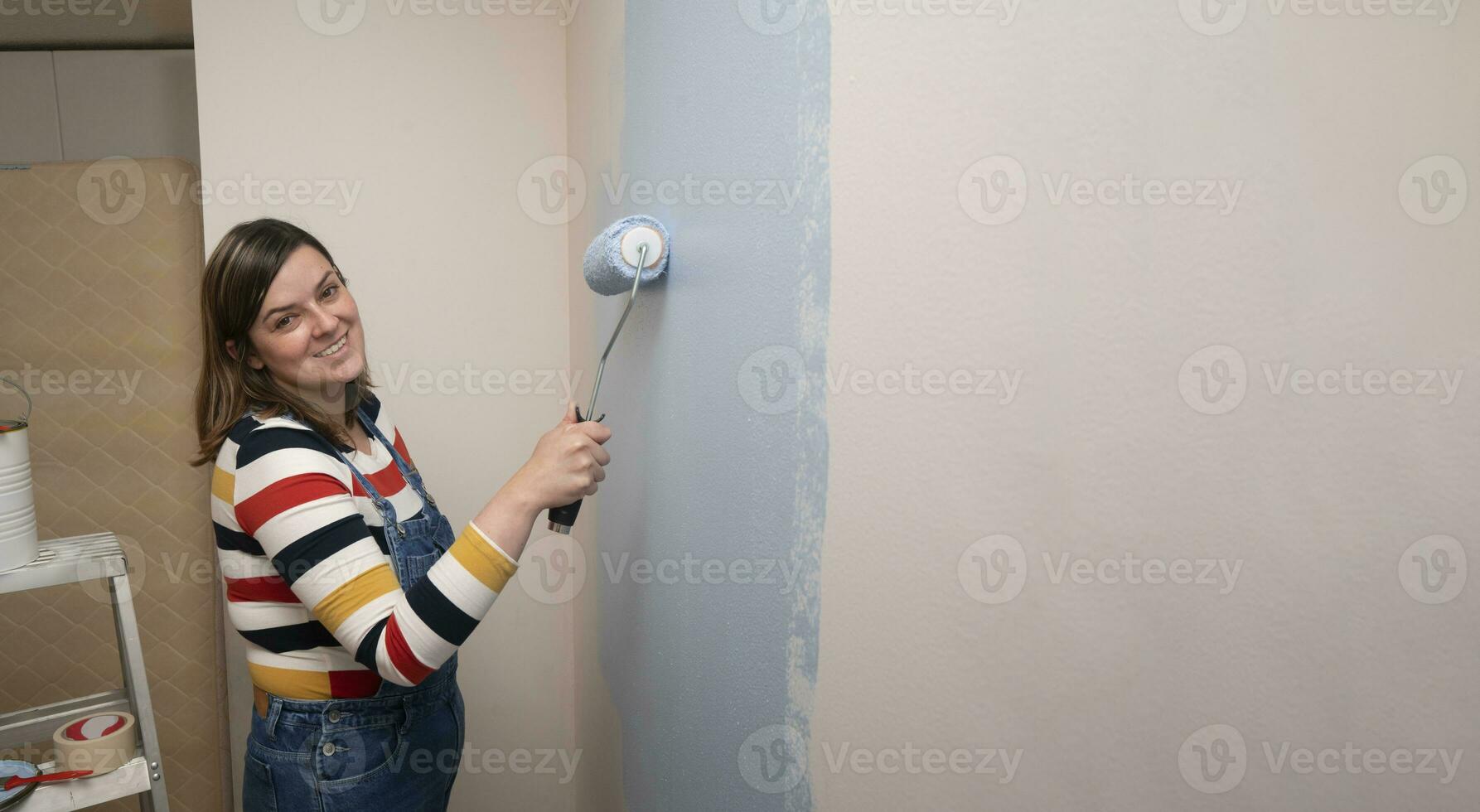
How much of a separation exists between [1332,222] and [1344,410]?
0.42 ft

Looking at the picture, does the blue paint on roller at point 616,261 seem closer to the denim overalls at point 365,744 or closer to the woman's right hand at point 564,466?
the woman's right hand at point 564,466

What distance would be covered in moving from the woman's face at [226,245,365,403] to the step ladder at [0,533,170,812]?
352 millimetres

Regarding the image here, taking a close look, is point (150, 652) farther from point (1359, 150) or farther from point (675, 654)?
point (1359, 150)

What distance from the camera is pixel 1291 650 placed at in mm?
569

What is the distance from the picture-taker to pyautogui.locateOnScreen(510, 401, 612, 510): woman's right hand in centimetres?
88

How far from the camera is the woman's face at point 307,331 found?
3.10 ft

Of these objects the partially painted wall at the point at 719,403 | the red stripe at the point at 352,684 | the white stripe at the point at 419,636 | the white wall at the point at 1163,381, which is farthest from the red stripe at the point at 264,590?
the white wall at the point at 1163,381

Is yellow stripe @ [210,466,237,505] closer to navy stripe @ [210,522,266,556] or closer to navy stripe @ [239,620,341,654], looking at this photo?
navy stripe @ [210,522,266,556]

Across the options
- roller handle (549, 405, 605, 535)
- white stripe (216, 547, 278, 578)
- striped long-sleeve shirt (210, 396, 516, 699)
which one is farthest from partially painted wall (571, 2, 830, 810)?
white stripe (216, 547, 278, 578)

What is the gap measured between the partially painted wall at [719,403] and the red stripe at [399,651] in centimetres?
31

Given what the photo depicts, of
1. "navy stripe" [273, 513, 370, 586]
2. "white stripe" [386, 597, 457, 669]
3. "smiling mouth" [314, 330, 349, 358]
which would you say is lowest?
"white stripe" [386, 597, 457, 669]

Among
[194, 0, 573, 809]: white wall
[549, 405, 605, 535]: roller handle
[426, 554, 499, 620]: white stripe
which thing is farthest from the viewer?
[194, 0, 573, 809]: white wall

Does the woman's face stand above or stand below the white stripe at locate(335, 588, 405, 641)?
above

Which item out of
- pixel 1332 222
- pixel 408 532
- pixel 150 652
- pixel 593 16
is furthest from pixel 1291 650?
pixel 150 652
